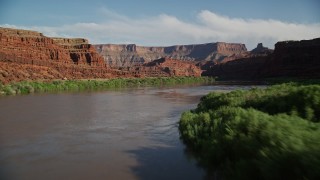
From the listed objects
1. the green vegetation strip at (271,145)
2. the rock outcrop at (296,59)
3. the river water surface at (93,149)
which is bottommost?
the river water surface at (93,149)

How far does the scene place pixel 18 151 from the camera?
14.3m

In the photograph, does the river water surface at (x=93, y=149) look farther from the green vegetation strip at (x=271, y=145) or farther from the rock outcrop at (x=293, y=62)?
the rock outcrop at (x=293, y=62)

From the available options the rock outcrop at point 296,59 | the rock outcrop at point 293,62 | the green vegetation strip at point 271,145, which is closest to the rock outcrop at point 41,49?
the rock outcrop at point 293,62

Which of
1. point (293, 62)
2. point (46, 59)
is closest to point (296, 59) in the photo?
point (293, 62)

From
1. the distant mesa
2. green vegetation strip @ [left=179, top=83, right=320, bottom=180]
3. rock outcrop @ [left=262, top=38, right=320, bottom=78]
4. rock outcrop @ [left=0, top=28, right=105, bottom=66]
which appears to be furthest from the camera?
rock outcrop @ [left=262, top=38, right=320, bottom=78]

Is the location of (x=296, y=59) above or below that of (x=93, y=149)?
above

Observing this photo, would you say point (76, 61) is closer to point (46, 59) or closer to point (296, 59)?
point (46, 59)

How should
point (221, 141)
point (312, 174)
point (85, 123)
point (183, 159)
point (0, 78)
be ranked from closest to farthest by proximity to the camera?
1. point (312, 174)
2. point (221, 141)
3. point (183, 159)
4. point (85, 123)
5. point (0, 78)

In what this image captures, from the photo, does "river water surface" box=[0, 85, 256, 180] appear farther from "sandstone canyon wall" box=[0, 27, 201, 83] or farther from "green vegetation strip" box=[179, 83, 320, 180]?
"sandstone canyon wall" box=[0, 27, 201, 83]

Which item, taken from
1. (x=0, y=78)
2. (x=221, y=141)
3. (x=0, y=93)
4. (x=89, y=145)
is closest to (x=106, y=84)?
(x=0, y=78)

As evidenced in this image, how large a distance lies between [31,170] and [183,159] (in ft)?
16.4

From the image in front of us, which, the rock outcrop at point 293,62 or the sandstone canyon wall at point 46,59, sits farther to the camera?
the rock outcrop at point 293,62

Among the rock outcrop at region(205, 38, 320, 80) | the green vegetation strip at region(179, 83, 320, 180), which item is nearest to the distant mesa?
the rock outcrop at region(205, 38, 320, 80)

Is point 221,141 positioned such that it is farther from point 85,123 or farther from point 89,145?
point 85,123
